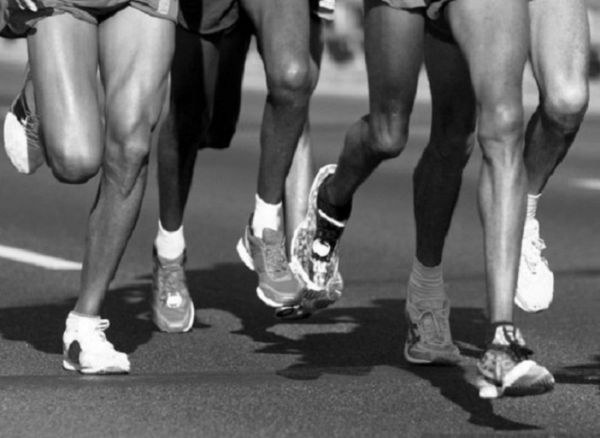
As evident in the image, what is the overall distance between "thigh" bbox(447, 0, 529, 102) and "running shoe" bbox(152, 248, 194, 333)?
2.35 metres

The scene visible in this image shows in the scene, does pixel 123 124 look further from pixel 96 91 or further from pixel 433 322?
pixel 433 322

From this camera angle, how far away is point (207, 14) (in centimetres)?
844

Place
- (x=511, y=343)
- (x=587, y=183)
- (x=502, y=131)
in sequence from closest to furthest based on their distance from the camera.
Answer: (x=511, y=343) → (x=502, y=131) → (x=587, y=183)

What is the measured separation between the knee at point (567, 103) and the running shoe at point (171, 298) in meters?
2.06

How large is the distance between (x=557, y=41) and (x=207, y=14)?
1776 millimetres

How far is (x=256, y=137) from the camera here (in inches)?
736

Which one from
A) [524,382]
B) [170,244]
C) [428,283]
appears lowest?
[170,244]

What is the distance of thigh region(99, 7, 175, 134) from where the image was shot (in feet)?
24.1

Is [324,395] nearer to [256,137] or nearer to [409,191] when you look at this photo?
[409,191]

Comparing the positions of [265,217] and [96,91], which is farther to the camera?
[265,217]

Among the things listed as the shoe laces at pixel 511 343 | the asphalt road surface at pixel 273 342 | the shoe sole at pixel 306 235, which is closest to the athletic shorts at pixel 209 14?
the shoe sole at pixel 306 235

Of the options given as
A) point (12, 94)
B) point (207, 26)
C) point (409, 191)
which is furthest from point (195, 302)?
point (12, 94)

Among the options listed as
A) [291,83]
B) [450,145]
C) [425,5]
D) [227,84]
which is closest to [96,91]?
[291,83]

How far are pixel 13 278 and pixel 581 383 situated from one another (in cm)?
361
